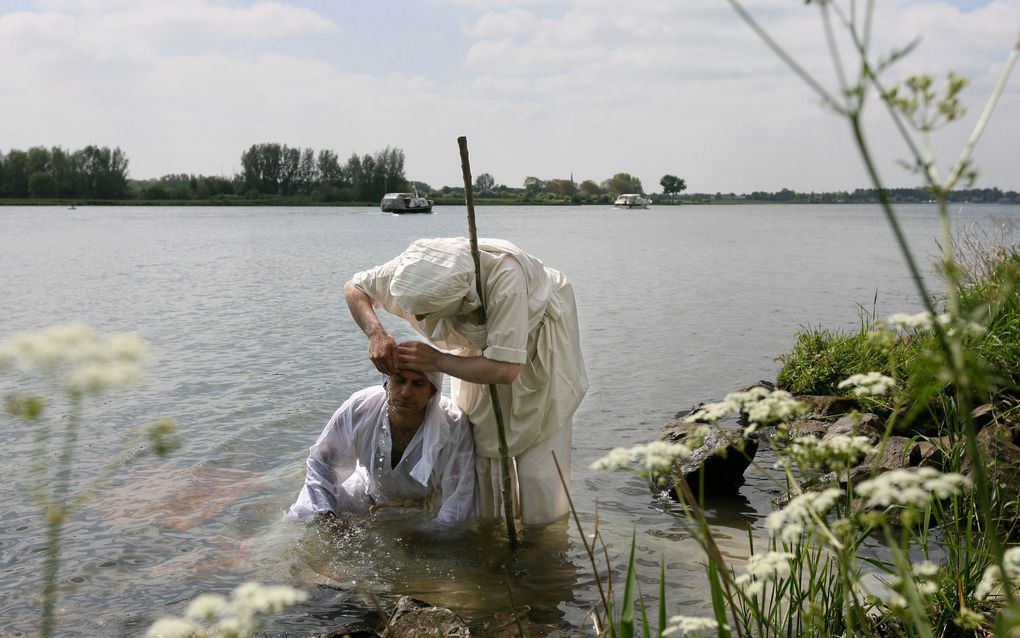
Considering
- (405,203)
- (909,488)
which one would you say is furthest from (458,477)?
(405,203)

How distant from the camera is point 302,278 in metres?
29.2

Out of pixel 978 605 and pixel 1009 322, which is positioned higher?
pixel 1009 322

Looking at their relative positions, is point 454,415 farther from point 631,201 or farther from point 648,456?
point 631,201

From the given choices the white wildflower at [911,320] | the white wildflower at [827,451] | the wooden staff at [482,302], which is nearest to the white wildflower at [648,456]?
the white wildflower at [827,451]

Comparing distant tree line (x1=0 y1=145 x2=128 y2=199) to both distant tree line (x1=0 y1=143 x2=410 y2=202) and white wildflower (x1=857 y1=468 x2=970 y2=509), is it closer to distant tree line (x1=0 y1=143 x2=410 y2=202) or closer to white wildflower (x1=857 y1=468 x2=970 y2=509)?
distant tree line (x1=0 y1=143 x2=410 y2=202)

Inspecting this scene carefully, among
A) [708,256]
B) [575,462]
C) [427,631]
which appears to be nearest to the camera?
[427,631]

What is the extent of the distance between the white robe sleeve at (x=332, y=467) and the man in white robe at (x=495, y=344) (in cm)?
78

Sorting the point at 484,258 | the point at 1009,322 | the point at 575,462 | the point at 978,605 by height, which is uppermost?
the point at 484,258

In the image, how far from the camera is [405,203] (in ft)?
344

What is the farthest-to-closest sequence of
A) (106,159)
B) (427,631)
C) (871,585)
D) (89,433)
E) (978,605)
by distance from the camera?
(106,159), (89,433), (871,585), (427,631), (978,605)

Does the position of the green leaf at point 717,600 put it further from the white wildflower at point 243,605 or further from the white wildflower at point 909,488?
the white wildflower at point 243,605

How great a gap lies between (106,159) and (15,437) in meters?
130

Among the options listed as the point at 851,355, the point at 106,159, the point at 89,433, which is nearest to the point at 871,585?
the point at 851,355

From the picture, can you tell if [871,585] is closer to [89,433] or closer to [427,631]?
[427,631]
